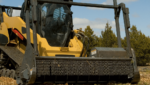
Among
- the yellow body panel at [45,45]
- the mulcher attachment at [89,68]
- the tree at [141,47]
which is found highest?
the yellow body panel at [45,45]

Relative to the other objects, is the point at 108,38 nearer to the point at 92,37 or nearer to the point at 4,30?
the point at 92,37

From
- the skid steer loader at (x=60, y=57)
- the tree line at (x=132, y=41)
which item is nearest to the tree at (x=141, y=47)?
the tree line at (x=132, y=41)

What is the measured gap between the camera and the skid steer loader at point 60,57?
3.82m

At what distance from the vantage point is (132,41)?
82.6 feet

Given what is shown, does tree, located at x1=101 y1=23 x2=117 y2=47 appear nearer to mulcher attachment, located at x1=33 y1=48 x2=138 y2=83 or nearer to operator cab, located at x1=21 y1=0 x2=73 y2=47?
operator cab, located at x1=21 y1=0 x2=73 y2=47

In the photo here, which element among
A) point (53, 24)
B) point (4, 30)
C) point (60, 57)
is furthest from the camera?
point (4, 30)

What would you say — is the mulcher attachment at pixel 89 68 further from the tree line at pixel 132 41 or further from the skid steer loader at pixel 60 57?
the tree line at pixel 132 41

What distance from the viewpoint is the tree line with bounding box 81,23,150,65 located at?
21.5 meters

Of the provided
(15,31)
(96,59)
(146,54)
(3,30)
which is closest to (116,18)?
(96,59)

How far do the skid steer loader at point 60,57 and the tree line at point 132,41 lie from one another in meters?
15.4

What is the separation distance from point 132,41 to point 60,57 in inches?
891

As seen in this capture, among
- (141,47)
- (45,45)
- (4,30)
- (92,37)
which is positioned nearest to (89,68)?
(45,45)

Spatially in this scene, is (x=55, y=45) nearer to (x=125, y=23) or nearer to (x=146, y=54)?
(x=125, y=23)

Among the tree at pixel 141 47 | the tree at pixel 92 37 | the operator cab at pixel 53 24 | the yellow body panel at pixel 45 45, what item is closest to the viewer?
the yellow body panel at pixel 45 45
